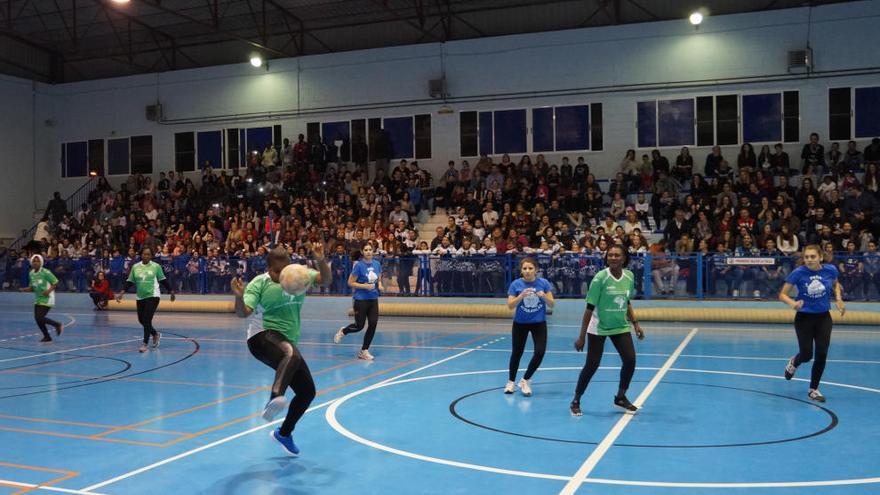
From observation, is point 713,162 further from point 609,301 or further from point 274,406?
point 274,406

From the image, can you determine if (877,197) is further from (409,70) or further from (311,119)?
(311,119)

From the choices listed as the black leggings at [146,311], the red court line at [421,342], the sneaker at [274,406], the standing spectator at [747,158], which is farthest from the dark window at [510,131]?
the sneaker at [274,406]

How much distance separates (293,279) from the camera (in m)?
7.49

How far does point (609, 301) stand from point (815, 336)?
3.17 metres

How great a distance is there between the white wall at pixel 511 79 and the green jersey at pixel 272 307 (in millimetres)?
23531

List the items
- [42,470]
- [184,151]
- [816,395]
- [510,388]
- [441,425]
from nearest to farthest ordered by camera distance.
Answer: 1. [42,470]
2. [441,425]
3. [816,395]
4. [510,388]
5. [184,151]

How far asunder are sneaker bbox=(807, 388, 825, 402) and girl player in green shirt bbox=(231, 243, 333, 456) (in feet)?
→ 22.4

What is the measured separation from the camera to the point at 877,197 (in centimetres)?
2348

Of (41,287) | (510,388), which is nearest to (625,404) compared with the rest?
(510,388)

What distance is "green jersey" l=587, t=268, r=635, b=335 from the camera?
9.95 metres

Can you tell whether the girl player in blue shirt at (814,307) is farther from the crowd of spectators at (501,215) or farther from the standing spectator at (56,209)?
the standing spectator at (56,209)

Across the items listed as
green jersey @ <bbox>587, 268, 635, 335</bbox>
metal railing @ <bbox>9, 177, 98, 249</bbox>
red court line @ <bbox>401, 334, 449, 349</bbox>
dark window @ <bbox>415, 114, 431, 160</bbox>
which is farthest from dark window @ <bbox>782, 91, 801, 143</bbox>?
metal railing @ <bbox>9, 177, 98, 249</bbox>

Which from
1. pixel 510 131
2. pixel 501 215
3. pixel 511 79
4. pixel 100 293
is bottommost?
pixel 100 293

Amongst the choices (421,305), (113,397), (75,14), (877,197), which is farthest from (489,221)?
(75,14)
